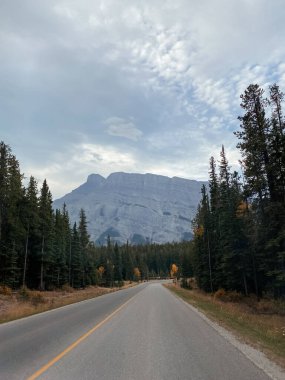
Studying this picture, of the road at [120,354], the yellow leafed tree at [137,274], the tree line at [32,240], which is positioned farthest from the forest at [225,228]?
the yellow leafed tree at [137,274]

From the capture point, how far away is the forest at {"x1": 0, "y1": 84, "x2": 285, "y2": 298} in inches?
1033

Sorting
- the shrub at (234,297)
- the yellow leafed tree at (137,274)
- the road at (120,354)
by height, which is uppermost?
the yellow leafed tree at (137,274)

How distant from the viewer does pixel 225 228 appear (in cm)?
4106

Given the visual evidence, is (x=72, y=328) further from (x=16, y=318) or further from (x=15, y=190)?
(x=15, y=190)

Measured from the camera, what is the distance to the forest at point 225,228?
2625 cm

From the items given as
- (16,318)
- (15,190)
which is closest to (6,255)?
(15,190)

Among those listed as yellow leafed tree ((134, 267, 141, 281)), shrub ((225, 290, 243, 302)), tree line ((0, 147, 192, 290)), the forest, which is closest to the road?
the forest

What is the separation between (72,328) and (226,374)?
8490 mm

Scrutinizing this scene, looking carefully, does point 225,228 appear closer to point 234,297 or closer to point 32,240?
point 234,297

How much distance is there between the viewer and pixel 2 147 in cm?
3875

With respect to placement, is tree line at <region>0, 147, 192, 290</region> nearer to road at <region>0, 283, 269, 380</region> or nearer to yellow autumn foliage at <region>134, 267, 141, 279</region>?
road at <region>0, 283, 269, 380</region>

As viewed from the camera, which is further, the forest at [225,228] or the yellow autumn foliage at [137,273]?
the yellow autumn foliage at [137,273]

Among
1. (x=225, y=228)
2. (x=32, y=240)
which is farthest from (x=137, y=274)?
(x=225, y=228)

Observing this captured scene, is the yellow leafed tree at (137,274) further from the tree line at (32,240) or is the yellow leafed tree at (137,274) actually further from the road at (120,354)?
the road at (120,354)
